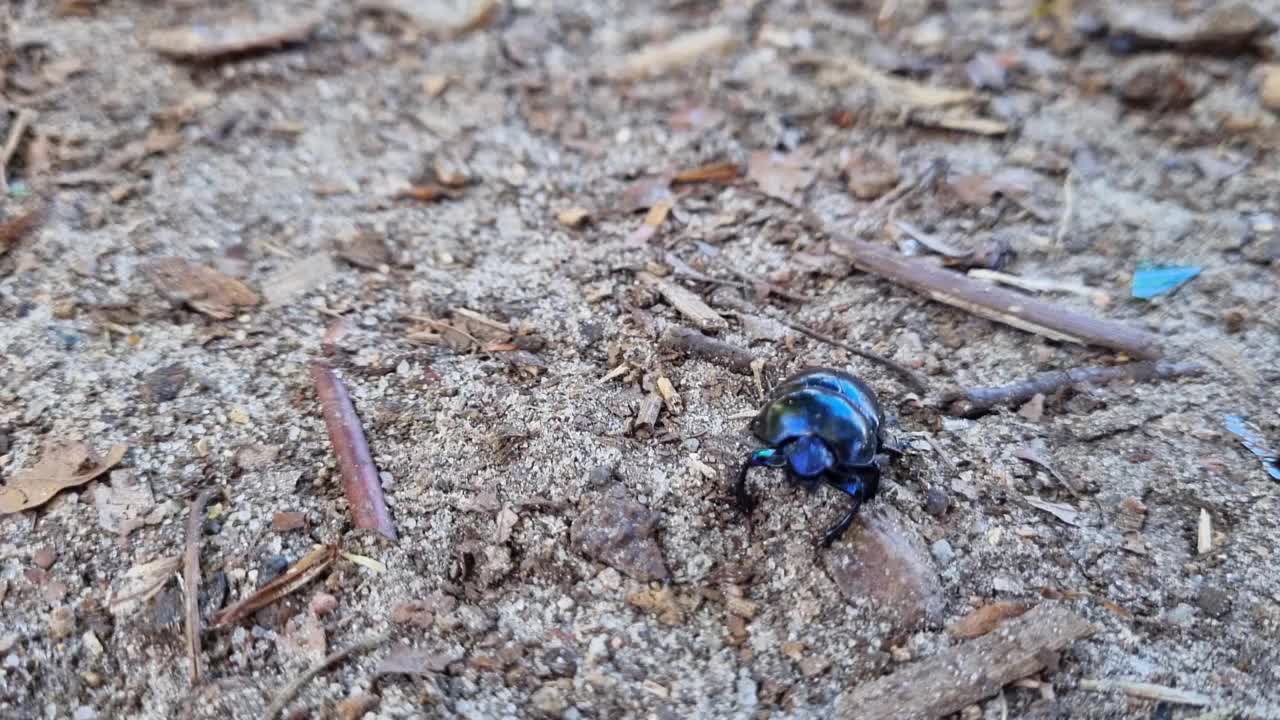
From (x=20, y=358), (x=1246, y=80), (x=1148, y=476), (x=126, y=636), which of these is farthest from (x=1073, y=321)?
(x=20, y=358)

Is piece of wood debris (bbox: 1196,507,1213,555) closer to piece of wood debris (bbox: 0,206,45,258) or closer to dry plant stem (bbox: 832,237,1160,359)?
dry plant stem (bbox: 832,237,1160,359)

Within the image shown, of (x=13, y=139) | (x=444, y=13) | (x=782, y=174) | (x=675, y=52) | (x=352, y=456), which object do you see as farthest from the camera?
(x=444, y=13)

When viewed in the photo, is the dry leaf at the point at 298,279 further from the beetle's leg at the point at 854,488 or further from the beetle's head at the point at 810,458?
the beetle's leg at the point at 854,488

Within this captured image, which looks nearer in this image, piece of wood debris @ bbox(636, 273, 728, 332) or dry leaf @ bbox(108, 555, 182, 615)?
dry leaf @ bbox(108, 555, 182, 615)

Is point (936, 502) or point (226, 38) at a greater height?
point (226, 38)

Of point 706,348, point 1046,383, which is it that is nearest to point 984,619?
point 1046,383

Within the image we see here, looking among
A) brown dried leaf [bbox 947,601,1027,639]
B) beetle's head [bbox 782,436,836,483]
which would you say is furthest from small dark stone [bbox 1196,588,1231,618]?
beetle's head [bbox 782,436,836,483]

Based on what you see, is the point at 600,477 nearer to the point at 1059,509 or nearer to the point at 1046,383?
the point at 1059,509
